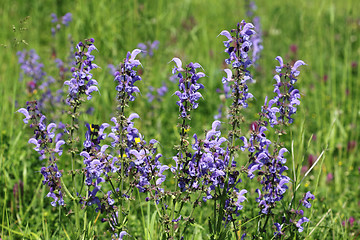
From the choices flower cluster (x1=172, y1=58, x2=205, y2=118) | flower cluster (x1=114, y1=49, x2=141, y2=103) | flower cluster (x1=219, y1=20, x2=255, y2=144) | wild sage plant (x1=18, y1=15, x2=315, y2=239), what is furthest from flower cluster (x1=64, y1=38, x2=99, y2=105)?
flower cluster (x1=219, y1=20, x2=255, y2=144)

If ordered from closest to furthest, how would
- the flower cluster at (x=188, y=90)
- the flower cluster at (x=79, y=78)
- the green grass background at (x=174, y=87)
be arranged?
1. the flower cluster at (x=188, y=90)
2. the flower cluster at (x=79, y=78)
3. the green grass background at (x=174, y=87)

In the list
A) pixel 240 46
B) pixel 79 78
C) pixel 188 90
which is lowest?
pixel 188 90

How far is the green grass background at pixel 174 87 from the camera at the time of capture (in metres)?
3.45

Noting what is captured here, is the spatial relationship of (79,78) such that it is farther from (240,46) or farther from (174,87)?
(174,87)

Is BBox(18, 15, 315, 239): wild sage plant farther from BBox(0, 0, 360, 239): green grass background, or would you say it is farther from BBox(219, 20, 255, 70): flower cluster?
BBox(0, 0, 360, 239): green grass background

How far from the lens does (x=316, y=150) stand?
15.5 ft

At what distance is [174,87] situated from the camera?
6.02 meters

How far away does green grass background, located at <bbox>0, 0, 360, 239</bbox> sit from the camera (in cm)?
345

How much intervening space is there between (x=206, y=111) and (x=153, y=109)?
0.75m

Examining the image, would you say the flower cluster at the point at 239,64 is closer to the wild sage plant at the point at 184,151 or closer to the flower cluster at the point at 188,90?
the wild sage plant at the point at 184,151

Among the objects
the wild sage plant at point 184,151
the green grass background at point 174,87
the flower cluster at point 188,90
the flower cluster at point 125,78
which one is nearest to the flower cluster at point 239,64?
the wild sage plant at point 184,151

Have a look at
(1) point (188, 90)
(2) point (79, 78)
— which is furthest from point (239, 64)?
(2) point (79, 78)

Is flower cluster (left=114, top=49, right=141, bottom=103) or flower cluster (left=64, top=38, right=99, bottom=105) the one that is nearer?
flower cluster (left=114, top=49, right=141, bottom=103)

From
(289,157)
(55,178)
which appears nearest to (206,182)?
(55,178)
